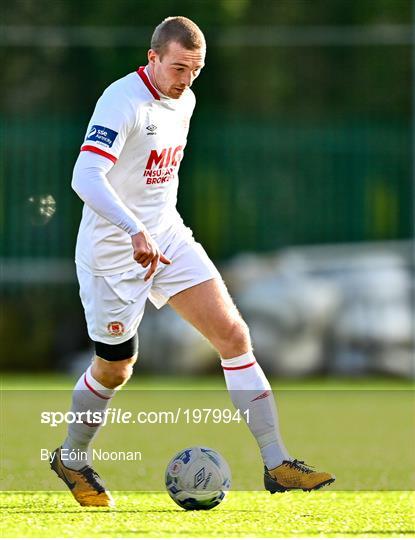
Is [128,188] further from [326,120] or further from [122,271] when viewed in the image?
[326,120]

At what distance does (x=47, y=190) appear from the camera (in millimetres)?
13836

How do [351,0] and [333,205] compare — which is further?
[351,0]

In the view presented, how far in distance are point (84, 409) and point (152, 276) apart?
602 mm

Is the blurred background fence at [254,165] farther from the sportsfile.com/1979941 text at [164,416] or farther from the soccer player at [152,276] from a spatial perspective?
the soccer player at [152,276]

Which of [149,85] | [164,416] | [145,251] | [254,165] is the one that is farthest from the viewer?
[254,165]

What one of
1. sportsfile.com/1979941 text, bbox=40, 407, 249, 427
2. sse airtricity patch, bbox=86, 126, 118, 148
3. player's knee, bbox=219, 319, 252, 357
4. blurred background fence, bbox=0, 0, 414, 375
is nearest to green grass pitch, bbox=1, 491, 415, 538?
player's knee, bbox=219, 319, 252, 357

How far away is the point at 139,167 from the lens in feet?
17.3

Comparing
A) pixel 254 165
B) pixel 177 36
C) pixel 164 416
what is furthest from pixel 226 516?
pixel 254 165

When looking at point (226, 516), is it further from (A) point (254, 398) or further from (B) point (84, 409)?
(B) point (84, 409)

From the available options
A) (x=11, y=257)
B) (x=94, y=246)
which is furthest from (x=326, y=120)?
(x=94, y=246)

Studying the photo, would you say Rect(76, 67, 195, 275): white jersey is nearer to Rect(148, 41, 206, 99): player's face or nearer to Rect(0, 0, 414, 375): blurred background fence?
Rect(148, 41, 206, 99): player's face

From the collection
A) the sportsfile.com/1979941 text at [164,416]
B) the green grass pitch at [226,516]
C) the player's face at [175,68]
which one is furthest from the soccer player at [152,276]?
the sportsfile.com/1979941 text at [164,416]

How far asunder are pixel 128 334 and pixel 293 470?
85 cm

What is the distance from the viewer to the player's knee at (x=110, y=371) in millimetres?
5355
